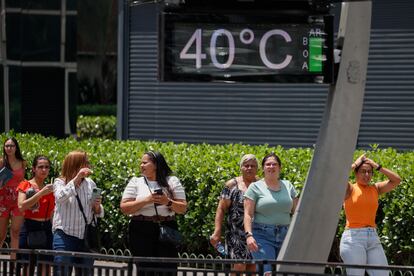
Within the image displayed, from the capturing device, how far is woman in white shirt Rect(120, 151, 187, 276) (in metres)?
11.4

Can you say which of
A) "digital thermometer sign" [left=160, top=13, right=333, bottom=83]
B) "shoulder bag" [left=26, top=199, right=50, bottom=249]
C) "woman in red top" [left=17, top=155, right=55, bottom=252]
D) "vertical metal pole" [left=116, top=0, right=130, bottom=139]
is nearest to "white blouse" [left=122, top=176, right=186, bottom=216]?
"woman in red top" [left=17, top=155, right=55, bottom=252]

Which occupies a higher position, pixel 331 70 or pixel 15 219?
pixel 331 70

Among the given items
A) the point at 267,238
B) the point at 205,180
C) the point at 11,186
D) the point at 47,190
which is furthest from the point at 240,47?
the point at 205,180

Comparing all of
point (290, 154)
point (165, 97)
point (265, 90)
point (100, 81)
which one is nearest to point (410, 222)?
point (290, 154)

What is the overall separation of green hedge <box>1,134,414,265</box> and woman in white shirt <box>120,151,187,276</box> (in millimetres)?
3195

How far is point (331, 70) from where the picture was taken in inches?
367

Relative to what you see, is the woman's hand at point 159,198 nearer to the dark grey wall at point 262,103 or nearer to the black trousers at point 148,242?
the black trousers at point 148,242

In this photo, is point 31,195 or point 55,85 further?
point 55,85

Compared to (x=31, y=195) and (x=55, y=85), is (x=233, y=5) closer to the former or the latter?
(x=31, y=195)

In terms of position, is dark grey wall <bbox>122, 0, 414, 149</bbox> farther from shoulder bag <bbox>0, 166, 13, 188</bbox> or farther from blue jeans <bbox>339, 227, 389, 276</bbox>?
blue jeans <bbox>339, 227, 389, 276</bbox>

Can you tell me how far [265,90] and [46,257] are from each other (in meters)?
10.9

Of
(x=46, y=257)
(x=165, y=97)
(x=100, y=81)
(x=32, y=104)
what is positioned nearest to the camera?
(x=46, y=257)

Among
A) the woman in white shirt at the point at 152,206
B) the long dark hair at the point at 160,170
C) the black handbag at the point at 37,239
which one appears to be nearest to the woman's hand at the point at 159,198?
the woman in white shirt at the point at 152,206

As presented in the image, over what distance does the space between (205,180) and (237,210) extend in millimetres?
3372
